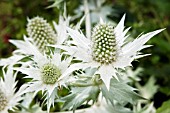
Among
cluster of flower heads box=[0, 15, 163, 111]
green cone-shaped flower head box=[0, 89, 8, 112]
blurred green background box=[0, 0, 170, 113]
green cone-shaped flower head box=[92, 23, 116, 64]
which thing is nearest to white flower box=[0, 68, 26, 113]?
green cone-shaped flower head box=[0, 89, 8, 112]

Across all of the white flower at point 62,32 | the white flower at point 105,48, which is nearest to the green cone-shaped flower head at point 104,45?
the white flower at point 105,48

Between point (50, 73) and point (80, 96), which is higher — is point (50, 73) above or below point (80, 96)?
above

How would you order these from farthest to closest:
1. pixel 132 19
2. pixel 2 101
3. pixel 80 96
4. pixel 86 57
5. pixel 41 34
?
pixel 132 19 → pixel 41 34 → pixel 2 101 → pixel 80 96 → pixel 86 57

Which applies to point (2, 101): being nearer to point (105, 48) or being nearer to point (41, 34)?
point (41, 34)

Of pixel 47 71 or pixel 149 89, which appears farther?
pixel 149 89

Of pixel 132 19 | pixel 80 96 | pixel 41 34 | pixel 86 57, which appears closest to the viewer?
pixel 86 57

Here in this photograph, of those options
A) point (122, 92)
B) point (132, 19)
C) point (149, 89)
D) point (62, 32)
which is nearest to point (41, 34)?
point (62, 32)
